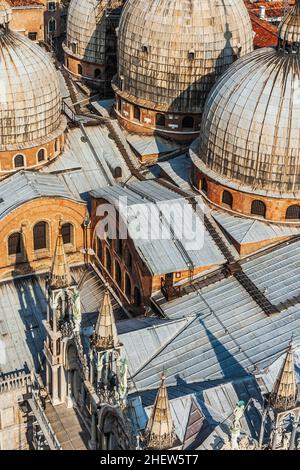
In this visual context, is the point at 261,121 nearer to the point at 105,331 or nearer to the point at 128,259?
the point at 128,259

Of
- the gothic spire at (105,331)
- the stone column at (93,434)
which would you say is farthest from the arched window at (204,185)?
the stone column at (93,434)

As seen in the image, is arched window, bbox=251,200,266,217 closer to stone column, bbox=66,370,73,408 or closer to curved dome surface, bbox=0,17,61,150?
stone column, bbox=66,370,73,408

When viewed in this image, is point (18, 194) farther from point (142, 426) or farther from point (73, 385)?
point (142, 426)

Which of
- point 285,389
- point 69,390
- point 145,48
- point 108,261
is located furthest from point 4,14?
point 285,389

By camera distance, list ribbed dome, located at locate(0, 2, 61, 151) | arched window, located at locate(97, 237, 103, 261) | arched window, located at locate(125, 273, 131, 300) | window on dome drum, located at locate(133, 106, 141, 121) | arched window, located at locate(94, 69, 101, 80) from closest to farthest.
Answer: arched window, located at locate(125, 273, 131, 300) < ribbed dome, located at locate(0, 2, 61, 151) < arched window, located at locate(97, 237, 103, 261) < window on dome drum, located at locate(133, 106, 141, 121) < arched window, located at locate(94, 69, 101, 80)

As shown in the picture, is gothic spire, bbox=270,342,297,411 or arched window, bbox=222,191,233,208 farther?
arched window, bbox=222,191,233,208

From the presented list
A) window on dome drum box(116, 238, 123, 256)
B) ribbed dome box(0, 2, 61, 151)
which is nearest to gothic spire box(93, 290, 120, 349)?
window on dome drum box(116, 238, 123, 256)

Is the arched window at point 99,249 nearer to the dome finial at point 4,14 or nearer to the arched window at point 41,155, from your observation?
the arched window at point 41,155
